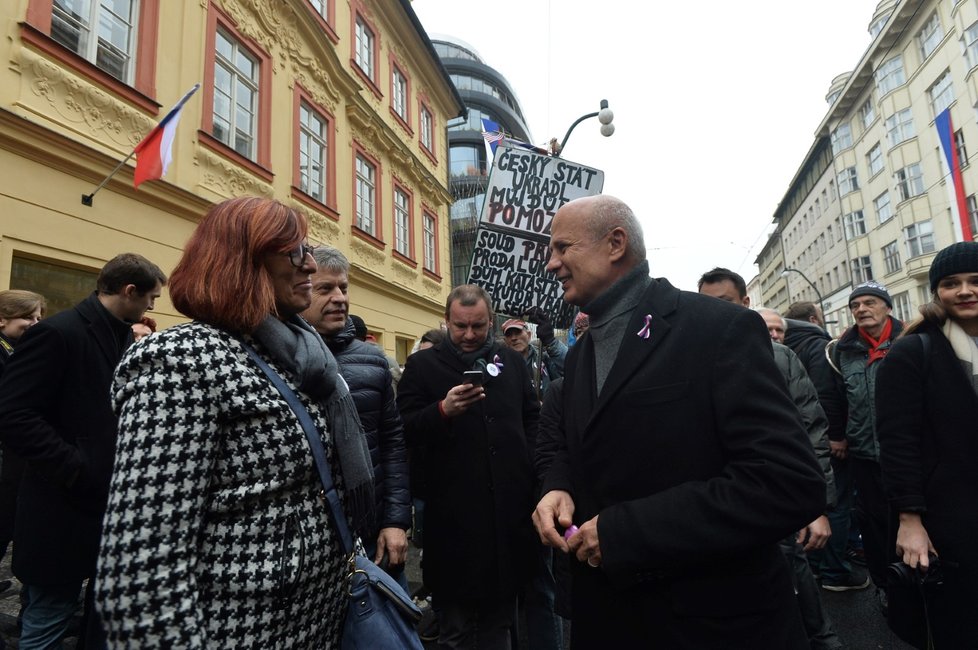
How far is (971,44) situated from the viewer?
903 inches

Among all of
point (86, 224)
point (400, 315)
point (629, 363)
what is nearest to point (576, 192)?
point (629, 363)

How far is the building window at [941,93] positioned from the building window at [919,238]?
5.72 m

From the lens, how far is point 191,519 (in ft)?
3.70

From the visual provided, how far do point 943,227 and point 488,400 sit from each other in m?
33.6

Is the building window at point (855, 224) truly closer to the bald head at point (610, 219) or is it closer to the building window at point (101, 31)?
the building window at point (101, 31)

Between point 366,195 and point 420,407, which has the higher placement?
point 366,195

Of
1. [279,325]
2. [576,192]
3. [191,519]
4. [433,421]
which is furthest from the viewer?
[576,192]

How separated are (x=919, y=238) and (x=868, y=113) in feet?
33.5

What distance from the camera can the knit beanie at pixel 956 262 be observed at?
2.28 metres

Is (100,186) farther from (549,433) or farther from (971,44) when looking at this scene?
(971,44)

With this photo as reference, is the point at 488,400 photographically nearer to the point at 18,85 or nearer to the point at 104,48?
the point at 18,85

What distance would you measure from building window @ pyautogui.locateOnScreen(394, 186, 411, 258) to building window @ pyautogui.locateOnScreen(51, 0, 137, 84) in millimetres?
7701

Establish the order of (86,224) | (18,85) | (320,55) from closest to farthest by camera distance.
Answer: (18,85) < (86,224) < (320,55)

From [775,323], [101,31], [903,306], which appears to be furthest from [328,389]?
[903,306]
